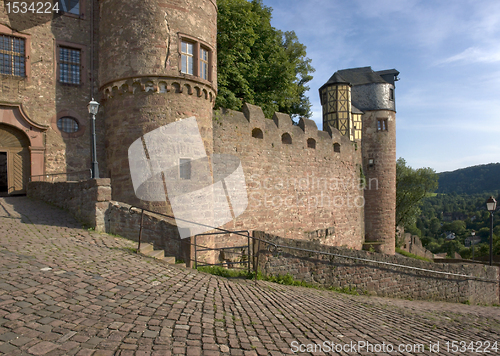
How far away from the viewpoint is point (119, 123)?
439 inches

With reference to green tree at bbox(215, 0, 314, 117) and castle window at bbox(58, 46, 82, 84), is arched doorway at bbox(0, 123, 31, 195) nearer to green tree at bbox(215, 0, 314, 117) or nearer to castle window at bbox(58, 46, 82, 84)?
castle window at bbox(58, 46, 82, 84)

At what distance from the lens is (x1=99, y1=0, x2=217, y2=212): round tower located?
1063cm

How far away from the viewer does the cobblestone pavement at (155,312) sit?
3.68m

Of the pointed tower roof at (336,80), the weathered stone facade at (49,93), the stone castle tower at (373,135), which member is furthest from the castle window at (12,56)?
the pointed tower roof at (336,80)

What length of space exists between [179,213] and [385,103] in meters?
20.2

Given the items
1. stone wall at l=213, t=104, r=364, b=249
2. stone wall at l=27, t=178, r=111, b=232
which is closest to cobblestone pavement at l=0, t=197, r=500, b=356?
stone wall at l=27, t=178, r=111, b=232

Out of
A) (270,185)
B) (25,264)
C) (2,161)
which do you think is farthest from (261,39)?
(25,264)

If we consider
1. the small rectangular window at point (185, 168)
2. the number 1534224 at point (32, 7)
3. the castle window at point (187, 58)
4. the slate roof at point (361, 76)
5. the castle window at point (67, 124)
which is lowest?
the small rectangular window at point (185, 168)

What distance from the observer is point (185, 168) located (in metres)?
11.2

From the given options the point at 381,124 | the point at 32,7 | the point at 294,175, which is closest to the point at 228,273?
the point at 294,175

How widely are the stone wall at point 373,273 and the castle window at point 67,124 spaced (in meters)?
8.48

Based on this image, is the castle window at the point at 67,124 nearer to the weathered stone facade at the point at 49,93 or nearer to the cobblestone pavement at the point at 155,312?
the weathered stone facade at the point at 49,93

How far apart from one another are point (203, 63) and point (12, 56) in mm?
6594

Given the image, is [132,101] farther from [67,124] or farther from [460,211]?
[460,211]
